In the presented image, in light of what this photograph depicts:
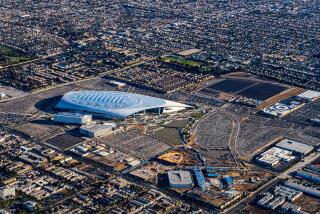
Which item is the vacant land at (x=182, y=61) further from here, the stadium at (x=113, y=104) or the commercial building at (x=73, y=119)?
the commercial building at (x=73, y=119)

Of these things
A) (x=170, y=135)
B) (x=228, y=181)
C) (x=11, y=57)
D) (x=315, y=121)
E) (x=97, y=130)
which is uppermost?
(x=11, y=57)

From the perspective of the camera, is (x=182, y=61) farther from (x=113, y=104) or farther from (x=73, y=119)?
(x=73, y=119)

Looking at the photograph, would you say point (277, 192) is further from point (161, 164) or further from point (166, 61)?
point (166, 61)

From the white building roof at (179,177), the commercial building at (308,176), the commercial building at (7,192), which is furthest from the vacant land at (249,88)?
the commercial building at (7,192)

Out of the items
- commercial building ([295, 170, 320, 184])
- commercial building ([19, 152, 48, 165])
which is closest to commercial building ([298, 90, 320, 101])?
commercial building ([295, 170, 320, 184])

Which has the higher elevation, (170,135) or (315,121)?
(315,121)

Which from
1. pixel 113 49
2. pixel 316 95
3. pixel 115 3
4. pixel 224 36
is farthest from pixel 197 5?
pixel 316 95

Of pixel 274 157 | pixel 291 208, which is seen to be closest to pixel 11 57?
pixel 274 157
